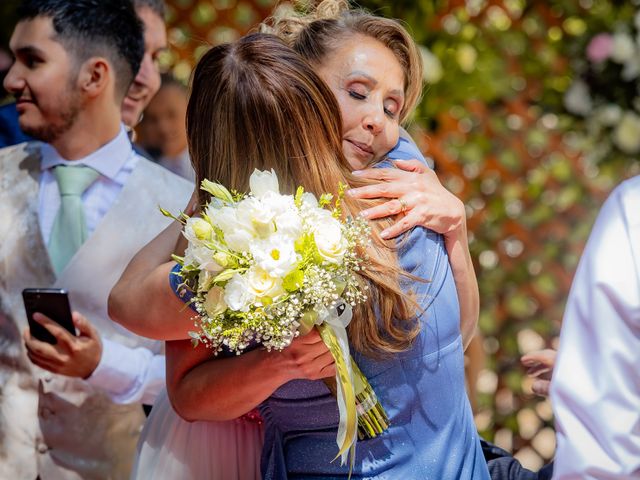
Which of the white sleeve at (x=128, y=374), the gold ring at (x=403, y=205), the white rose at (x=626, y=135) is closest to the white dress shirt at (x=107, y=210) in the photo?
the white sleeve at (x=128, y=374)

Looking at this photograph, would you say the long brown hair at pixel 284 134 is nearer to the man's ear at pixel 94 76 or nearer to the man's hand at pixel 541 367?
the man's hand at pixel 541 367

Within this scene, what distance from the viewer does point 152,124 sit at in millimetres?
5754

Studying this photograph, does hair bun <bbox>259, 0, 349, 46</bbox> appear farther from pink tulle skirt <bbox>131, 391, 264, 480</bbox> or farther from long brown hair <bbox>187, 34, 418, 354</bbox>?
pink tulle skirt <bbox>131, 391, 264, 480</bbox>

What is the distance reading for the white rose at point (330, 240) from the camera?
2021mm

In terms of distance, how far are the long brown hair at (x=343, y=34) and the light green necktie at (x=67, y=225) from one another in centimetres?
110

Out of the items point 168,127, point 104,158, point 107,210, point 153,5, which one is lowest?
point 168,127

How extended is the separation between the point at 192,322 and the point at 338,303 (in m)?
0.37

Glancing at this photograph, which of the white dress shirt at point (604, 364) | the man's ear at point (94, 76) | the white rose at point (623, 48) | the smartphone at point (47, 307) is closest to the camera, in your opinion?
the white dress shirt at point (604, 364)

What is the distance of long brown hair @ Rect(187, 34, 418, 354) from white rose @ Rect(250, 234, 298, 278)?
19cm

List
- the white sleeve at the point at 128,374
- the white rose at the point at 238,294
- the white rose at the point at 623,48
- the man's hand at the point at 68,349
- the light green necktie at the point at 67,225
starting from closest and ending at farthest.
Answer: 1. the white rose at the point at 238,294
2. the man's hand at the point at 68,349
3. the white sleeve at the point at 128,374
4. the light green necktie at the point at 67,225
5. the white rose at the point at 623,48

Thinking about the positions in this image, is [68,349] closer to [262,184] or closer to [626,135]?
[262,184]

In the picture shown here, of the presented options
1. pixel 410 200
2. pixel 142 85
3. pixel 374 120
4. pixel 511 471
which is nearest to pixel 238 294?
pixel 410 200

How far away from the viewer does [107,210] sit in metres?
3.53

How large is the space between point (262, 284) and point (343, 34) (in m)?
0.75
